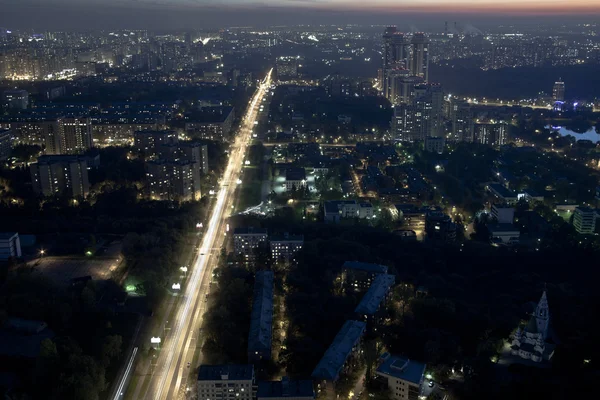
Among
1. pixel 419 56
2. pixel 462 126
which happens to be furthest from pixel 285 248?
pixel 419 56

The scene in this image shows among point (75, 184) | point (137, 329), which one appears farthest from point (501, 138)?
point (137, 329)

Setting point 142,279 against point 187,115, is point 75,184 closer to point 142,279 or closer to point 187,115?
point 142,279

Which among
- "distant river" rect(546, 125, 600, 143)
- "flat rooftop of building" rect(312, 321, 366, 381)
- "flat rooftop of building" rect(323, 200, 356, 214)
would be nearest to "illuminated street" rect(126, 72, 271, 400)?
"flat rooftop of building" rect(312, 321, 366, 381)

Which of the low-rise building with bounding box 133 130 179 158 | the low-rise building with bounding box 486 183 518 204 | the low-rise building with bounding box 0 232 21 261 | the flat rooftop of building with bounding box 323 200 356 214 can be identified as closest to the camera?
the low-rise building with bounding box 0 232 21 261

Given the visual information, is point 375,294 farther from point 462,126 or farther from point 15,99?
point 15,99

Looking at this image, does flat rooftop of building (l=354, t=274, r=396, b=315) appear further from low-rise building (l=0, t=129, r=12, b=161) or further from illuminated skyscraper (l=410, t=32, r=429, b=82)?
illuminated skyscraper (l=410, t=32, r=429, b=82)
